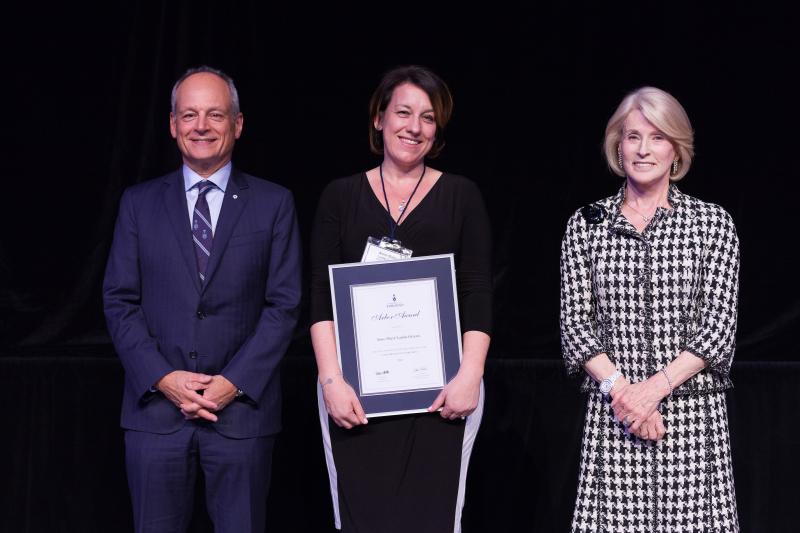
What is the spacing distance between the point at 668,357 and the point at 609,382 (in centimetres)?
17

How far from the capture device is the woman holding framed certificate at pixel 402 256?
9.26 feet

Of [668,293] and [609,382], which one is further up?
[668,293]

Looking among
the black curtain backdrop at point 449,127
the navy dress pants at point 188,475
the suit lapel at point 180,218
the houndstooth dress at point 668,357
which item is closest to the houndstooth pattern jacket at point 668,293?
the houndstooth dress at point 668,357

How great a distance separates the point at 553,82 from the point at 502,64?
231mm

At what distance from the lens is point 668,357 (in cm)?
279

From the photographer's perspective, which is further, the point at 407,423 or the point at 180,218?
the point at 180,218

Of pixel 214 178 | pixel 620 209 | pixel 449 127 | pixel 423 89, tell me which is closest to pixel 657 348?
pixel 620 209

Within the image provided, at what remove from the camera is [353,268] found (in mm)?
2848

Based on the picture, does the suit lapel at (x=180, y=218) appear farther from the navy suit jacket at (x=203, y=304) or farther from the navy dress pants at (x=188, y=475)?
the navy dress pants at (x=188, y=475)

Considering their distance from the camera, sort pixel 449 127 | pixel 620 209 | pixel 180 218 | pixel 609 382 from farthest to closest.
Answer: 1. pixel 449 127
2. pixel 180 218
3. pixel 620 209
4. pixel 609 382

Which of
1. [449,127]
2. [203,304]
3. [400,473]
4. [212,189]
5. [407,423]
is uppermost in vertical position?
[449,127]

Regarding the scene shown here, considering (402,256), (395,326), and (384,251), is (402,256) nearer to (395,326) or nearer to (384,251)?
(384,251)

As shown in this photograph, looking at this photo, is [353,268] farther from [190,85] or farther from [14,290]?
[14,290]

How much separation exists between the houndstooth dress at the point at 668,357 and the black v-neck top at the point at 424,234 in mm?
303
